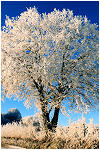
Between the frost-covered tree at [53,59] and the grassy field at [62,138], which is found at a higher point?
the frost-covered tree at [53,59]

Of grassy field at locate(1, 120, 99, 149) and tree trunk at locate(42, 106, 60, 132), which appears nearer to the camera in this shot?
grassy field at locate(1, 120, 99, 149)

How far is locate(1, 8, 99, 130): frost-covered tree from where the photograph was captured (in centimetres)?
1148

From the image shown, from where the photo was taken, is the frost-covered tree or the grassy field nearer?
the grassy field

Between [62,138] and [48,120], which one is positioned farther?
[48,120]

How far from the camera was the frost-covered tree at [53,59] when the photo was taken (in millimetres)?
11484

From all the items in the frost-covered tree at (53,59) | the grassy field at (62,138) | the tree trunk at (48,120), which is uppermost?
the frost-covered tree at (53,59)

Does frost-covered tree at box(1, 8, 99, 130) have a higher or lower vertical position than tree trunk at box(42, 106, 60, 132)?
higher

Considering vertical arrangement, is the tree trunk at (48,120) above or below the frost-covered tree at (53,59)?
below

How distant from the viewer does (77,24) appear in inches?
483

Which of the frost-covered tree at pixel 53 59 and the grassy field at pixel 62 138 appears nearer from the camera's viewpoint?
the grassy field at pixel 62 138

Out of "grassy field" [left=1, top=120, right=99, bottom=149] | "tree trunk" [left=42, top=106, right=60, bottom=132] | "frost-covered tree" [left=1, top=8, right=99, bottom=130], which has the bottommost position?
"grassy field" [left=1, top=120, right=99, bottom=149]

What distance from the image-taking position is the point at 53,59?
10805 millimetres

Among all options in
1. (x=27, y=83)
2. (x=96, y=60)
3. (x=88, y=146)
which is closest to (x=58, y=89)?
(x=27, y=83)

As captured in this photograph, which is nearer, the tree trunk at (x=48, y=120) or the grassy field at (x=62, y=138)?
→ the grassy field at (x=62, y=138)
